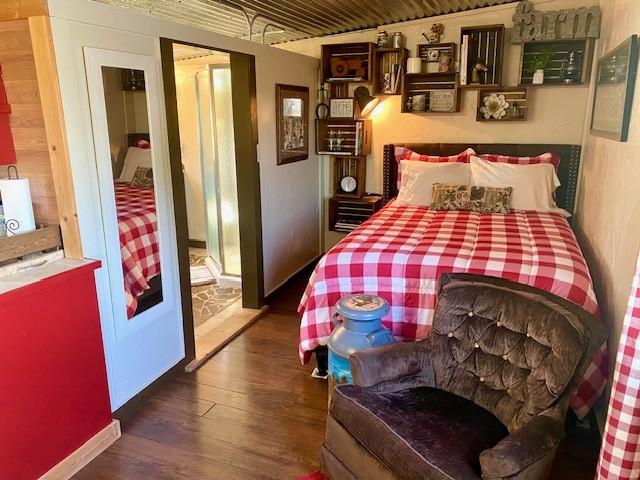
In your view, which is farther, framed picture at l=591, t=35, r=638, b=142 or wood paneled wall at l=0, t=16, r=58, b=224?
framed picture at l=591, t=35, r=638, b=142

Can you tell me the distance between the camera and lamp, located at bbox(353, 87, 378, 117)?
4277 mm

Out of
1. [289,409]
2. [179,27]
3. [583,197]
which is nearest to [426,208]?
[583,197]

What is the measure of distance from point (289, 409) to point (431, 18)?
3.35m

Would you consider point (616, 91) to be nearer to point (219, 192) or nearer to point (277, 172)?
point (277, 172)

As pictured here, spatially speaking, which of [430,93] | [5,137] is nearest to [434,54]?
[430,93]

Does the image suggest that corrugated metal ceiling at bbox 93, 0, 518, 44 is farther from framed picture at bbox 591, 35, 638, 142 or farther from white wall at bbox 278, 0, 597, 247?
framed picture at bbox 591, 35, 638, 142

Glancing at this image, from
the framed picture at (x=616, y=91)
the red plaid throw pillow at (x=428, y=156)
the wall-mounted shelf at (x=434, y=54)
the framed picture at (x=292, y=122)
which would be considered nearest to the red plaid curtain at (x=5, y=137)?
the framed picture at (x=292, y=122)

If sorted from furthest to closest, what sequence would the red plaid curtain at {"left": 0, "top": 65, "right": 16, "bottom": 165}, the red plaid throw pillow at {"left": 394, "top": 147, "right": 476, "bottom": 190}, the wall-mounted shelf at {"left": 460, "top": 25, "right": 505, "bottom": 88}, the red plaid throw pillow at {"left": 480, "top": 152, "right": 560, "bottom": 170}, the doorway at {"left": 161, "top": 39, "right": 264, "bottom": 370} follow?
the red plaid throw pillow at {"left": 394, "top": 147, "right": 476, "bottom": 190}
the wall-mounted shelf at {"left": 460, "top": 25, "right": 505, "bottom": 88}
the red plaid throw pillow at {"left": 480, "top": 152, "right": 560, "bottom": 170}
the doorway at {"left": 161, "top": 39, "right": 264, "bottom": 370}
the red plaid curtain at {"left": 0, "top": 65, "right": 16, "bottom": 165}

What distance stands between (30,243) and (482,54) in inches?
138

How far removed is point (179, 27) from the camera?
8.47 ft

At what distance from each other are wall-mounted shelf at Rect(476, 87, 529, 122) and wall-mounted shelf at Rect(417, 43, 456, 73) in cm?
35

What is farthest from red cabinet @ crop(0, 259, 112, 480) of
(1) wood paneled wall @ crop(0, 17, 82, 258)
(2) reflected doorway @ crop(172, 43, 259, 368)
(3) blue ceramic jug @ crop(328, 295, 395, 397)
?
(3) blue ceramic jug @ crop(328, 295, 395, 397)

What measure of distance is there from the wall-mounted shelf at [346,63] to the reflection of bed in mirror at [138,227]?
2352mm

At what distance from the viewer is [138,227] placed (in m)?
2.42
